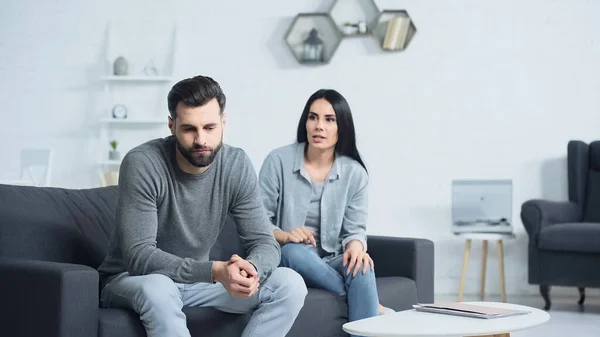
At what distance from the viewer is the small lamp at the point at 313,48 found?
6.09 m

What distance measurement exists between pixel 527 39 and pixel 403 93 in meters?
0.90

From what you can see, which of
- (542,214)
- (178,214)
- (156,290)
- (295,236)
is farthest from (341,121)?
(542,214)

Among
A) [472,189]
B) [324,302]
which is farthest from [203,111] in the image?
[472,189]

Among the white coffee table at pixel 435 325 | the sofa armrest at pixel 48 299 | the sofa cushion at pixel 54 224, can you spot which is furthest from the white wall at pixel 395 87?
the sofa armrest at pixel 48 299

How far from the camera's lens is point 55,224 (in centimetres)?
275

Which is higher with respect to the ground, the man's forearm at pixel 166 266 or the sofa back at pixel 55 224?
the sofa back at pixel 55 224

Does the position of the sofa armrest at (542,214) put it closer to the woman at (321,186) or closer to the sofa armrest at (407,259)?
the sofa armrest at (407,259)

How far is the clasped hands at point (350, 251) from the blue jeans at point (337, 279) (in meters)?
0.02

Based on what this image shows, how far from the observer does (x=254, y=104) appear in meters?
6.20

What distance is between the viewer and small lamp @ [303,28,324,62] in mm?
6086

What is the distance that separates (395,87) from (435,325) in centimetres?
382

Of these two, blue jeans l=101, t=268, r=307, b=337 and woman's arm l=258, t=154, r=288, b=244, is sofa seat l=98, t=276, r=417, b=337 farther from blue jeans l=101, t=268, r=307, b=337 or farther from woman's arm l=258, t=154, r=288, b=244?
woman's arm l=258, t=154, r=288, b=244

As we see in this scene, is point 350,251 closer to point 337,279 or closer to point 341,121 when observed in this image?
point 337,279

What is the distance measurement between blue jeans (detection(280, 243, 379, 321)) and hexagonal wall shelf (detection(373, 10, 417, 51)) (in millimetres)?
3138
